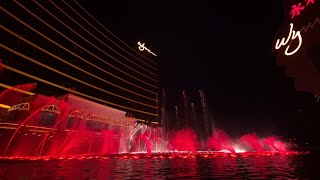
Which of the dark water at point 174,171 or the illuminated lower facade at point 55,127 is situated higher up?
the illuminated lower facade at point 55,127

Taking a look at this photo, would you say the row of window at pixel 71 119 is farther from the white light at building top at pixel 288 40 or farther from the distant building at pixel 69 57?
the white light at building top at pixel 288 40

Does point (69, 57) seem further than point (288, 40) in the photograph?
Yes

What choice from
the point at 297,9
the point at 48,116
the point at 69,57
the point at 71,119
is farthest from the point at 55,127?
the point at 297,9

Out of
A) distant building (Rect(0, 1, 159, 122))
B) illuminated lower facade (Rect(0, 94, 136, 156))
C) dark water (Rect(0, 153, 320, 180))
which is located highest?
distant building (Rect(0, 1, 159, 122))

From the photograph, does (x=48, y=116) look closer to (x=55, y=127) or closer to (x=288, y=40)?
(x=55, y=127)

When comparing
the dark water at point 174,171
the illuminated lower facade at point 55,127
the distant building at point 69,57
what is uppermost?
the distant building at point 69,57

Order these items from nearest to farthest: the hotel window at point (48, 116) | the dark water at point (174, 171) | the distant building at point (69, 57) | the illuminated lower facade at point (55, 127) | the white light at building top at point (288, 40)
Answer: the dark water at point (174, 171)
the white light at building top at point (288, 40)
the illuminated lower facade at point (55, 127)
the hotel window at point (48, 116)
the distant building at point (69, 57)

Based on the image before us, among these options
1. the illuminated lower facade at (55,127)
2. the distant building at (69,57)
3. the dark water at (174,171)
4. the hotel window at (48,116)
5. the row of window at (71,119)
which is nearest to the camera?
the dark water at (174,171)

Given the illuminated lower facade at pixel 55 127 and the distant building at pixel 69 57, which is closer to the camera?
the illuminated lower facade at pixel 55 127

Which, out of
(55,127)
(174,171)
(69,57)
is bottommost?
(174,171)

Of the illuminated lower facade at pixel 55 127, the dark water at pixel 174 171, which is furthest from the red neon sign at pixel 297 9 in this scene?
the illuminated lower facade at pixel 55 127

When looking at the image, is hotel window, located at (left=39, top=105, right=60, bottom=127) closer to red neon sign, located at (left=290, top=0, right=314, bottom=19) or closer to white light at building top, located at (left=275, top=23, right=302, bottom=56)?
white light at building top, located at (left=275, top=23, right=302, bottom=56)

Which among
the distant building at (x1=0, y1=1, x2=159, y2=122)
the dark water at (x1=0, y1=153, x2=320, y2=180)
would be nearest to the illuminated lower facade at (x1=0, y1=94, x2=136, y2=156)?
the distant building at (x1=0, y1=1, x2=159, y2=122)

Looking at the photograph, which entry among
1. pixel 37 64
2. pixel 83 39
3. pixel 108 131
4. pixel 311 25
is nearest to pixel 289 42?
pixel 311 25
